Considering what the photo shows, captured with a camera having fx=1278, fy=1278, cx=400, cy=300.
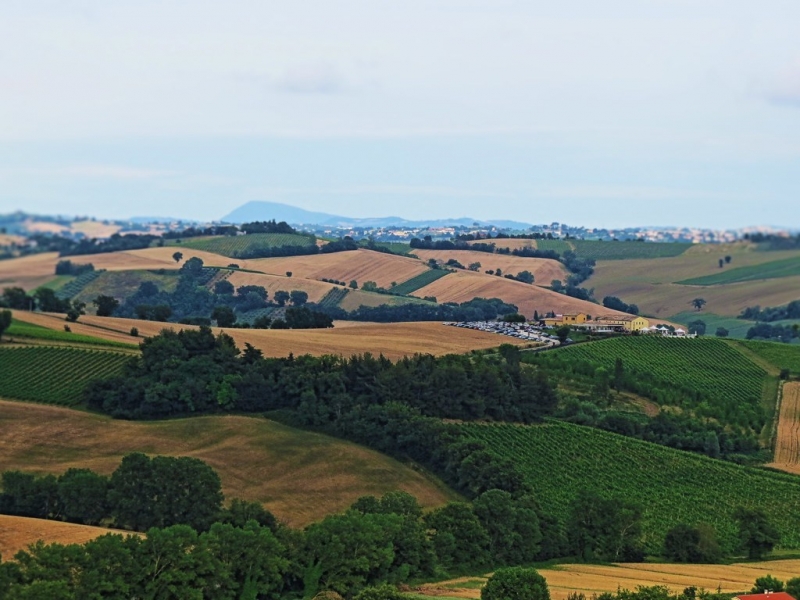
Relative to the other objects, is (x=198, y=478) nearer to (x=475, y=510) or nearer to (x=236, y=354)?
(x=475, y=510)

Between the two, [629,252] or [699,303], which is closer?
[699,303]

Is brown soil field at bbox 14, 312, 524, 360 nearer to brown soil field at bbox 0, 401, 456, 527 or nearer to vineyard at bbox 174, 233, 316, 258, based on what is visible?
brown soil field at bbox 0, 401, 456, 527

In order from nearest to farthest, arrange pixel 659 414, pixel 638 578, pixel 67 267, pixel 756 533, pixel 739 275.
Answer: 1. pixel 67 267
2. pixel 638 578
3. pixel 756 533
4. pixel 659 414
5. pixel 739 275

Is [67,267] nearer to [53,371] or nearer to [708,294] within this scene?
[53,371]

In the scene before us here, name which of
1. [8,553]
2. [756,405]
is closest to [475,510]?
[8,553]

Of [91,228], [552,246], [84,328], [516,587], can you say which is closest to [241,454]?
[84,328]

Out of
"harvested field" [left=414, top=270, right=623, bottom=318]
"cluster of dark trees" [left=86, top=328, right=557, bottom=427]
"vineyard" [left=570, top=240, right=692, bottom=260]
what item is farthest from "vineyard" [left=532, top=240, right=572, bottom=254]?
"cluster of dark trees" [left=86, top=328, right=557, bottom=427]
